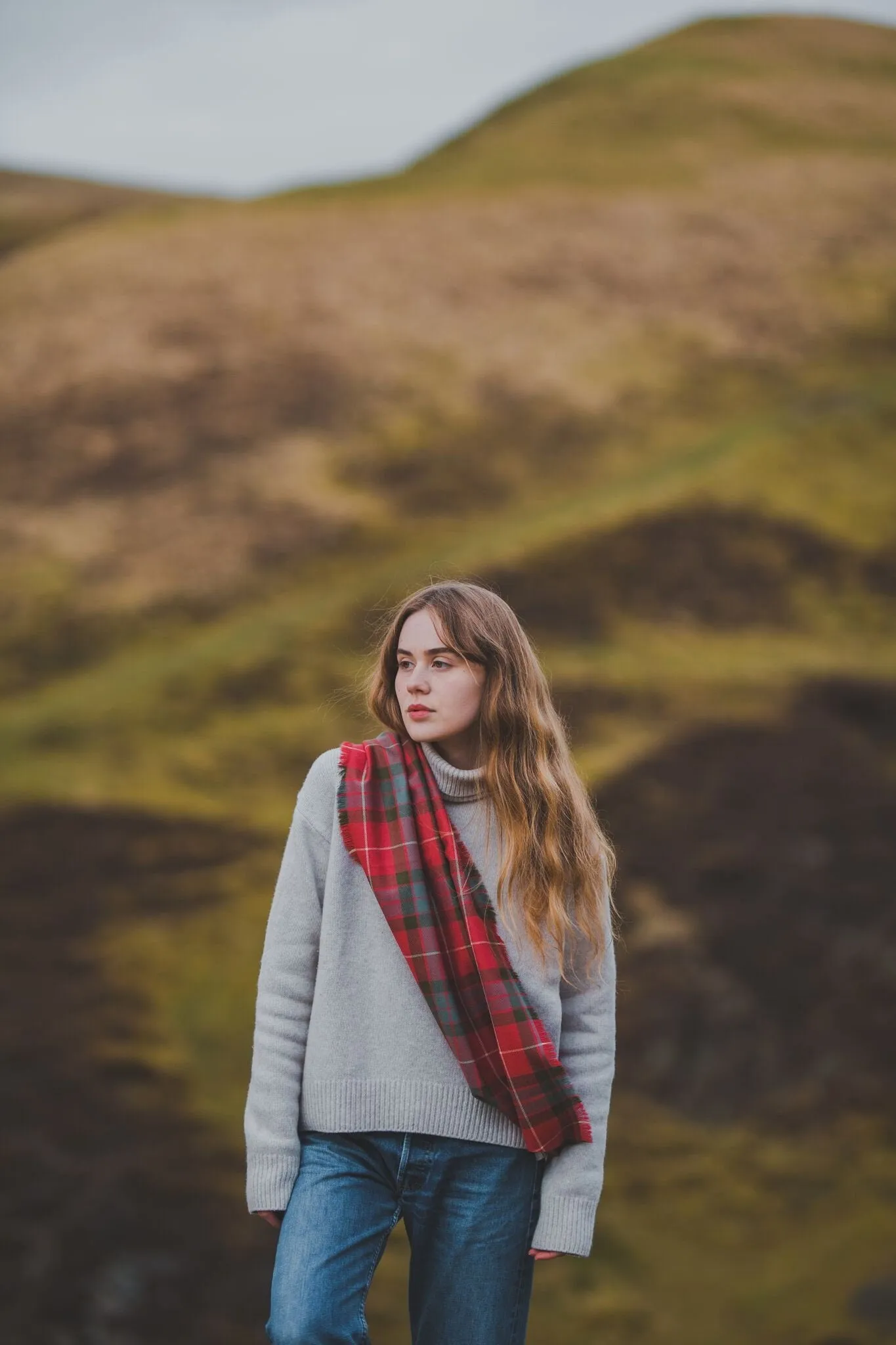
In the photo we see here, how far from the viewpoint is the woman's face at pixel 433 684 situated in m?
3.03

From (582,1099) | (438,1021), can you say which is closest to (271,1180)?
(438,1021)

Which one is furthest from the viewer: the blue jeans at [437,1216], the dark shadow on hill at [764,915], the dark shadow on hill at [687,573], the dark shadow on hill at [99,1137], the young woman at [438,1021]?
the dark shadow on hill at [687,573]

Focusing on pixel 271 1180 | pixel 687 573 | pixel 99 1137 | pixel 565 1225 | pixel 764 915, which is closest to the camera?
pixel 271 1180

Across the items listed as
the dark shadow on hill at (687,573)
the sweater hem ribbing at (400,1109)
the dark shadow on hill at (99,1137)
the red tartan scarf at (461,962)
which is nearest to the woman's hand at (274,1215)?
the sweater hem ribbing at (400,1109)

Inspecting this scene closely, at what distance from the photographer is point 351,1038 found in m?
2.88

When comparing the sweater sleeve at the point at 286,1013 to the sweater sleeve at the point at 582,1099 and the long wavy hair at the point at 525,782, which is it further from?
the sweater sleeve at the point at 582,1099

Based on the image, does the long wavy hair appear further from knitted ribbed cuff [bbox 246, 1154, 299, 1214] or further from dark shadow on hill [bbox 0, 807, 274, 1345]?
dark shadow on hill [bbox 0, 807, 274, 1345]

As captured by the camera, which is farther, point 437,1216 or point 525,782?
point 525,782

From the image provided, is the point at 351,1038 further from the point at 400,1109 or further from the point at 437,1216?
the point at 437,1216

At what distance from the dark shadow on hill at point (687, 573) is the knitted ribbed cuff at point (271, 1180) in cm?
1036

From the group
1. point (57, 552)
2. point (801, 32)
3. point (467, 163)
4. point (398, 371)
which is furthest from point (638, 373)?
point (801, 32)

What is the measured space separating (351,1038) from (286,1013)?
15 cm

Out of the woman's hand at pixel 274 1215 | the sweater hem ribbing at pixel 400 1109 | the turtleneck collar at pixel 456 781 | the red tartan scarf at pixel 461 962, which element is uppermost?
the turtleneck collar at pixel 456 781

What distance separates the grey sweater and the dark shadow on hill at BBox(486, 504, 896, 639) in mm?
10127
